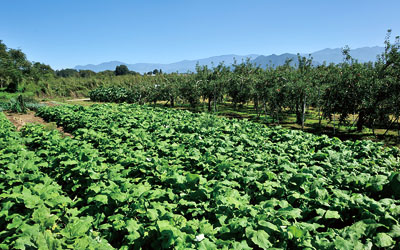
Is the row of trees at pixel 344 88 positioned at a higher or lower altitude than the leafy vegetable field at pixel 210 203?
higher

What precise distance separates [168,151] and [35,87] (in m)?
39.7

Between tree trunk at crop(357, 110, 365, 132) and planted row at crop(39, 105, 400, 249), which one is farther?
tree trunk at crop(357, 110, 365, 132)

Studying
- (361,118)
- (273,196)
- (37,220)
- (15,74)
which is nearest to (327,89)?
(361,118)

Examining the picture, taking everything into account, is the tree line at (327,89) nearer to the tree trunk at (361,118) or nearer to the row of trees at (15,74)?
the tree trunk at (361,118)

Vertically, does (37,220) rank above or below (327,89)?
below

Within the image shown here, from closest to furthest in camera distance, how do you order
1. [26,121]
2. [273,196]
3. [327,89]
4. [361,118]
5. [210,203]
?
[210,203]
[273,196]
[26,121]
[361,118]
[327,89]

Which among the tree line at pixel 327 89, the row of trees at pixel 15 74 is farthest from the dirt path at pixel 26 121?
the row of trees at pixel 15 74

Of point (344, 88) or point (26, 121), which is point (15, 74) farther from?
point (344, 88)

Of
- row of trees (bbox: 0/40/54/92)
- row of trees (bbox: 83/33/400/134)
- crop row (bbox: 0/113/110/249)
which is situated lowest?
crop row (bbox: 0/113/110/249)

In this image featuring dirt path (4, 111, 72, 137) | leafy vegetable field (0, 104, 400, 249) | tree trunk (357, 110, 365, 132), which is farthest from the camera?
tree trunk (357, 110, 365, 132)

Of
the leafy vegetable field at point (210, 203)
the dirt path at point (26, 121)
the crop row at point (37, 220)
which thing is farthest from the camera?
the dirt path at point (26, 121)

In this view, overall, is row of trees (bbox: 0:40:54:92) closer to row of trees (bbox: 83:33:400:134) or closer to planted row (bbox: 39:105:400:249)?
row of trees (bbox: 83:33:400:134)

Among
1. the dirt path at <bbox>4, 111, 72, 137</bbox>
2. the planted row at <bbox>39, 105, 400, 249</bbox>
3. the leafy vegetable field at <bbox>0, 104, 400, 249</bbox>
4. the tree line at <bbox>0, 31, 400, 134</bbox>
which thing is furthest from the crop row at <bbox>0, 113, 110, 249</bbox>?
the tree line at <bbox>0, 31, 400, 134</bbox>

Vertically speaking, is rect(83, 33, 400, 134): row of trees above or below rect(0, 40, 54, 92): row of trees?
below
